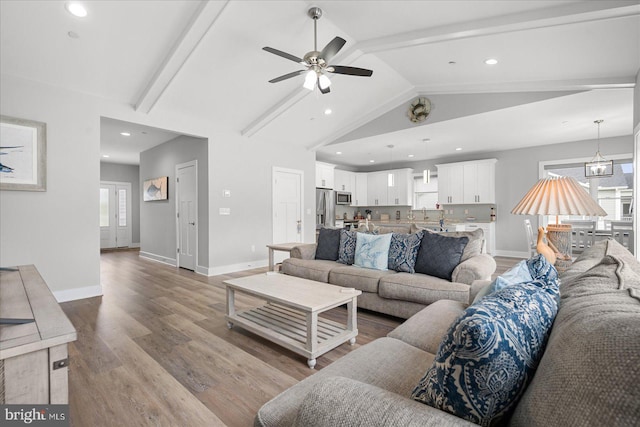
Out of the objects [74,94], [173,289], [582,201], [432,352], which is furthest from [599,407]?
[74,94]

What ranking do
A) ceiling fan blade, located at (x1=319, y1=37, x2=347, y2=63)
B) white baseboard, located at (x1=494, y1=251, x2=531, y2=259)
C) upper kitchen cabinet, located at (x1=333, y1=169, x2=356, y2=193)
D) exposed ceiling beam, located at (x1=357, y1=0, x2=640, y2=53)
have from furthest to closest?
1. upper kitchen cabinet, located at (x1=333, y1=169, x2=356, y2=193)
2. white baseboard, located at (x1=494, y1=251, x2=531, y2=259)
3. ceiling fan blade, located at (x1=319, y1=37, x2=347, y2=63)
4. exposed ceiling beam, located at (x1=357, y1=0, x2=640, y2=53)

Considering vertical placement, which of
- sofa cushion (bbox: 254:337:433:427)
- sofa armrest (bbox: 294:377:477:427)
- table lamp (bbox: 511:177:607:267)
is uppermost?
table lamp (bbox: 511:177:607:267)

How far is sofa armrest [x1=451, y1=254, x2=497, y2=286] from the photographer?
8.96 feet

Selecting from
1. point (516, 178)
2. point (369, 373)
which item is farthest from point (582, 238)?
Answer: point (369, 373)

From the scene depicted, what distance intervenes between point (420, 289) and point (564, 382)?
2.26 m

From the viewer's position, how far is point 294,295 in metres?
2.39

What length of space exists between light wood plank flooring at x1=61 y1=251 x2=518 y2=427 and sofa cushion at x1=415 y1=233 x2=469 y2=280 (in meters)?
0.64

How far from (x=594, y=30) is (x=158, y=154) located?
7141 millimetres

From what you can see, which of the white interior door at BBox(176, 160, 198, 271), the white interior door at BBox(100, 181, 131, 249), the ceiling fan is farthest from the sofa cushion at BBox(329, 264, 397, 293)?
the white interior door at BBox(100, 181, 131, 249)

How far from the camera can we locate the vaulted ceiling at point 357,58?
2.84 metres

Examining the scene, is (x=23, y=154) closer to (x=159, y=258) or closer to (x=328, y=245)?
(x=159, y=258)

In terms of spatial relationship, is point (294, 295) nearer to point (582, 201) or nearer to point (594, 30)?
point (582, 201)

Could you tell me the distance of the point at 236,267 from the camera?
5531mm

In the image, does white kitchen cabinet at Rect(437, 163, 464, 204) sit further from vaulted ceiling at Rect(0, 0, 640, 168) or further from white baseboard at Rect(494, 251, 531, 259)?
vaulted ceiling at Rect(0, 0, 640, 168)
